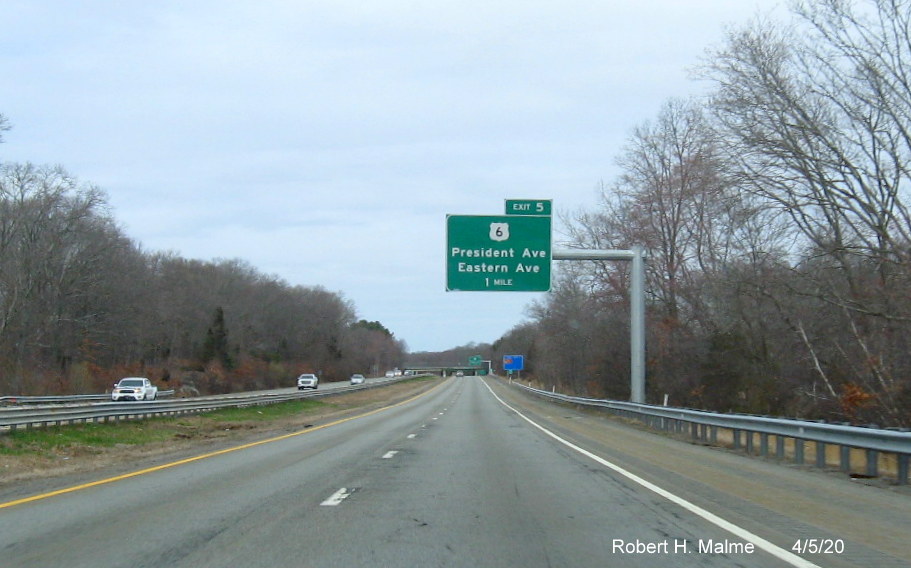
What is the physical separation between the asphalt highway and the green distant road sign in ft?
46.0

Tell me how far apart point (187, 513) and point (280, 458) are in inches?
316

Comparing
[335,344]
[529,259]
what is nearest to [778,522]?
[529,259]

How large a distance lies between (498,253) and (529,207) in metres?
2.01

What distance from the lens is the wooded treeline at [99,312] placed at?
226ft

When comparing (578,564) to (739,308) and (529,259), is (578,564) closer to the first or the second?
(529,259)

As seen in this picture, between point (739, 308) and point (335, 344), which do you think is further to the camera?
point (335, 344)

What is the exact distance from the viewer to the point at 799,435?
669 inches

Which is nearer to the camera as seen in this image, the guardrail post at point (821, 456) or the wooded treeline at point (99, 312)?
the guardrail post at point (821, 456)

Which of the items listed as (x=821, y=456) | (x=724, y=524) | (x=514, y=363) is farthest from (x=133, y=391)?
(x=514, y=363)

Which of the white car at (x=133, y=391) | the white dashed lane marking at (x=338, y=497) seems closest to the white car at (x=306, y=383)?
the white car at (x=133, y=391)

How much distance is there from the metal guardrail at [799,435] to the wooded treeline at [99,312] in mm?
48337

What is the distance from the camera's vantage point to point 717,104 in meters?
28.9

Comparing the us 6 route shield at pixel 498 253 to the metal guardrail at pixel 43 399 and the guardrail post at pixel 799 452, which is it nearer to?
the guardrail post at pixel 799 452

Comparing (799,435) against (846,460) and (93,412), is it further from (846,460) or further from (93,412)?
(93,412)
